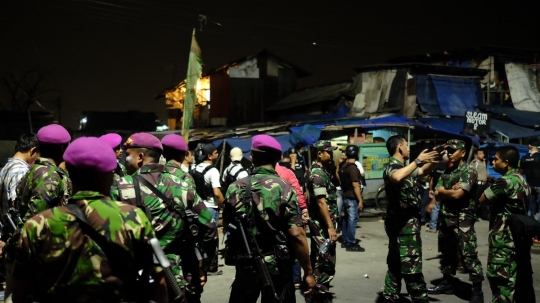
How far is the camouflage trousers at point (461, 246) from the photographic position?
6578 millimetres

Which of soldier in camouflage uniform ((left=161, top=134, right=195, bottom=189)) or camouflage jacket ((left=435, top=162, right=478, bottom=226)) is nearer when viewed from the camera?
soldier in camouflage uniform ((left=161, top=134, right=195, bottom=189))

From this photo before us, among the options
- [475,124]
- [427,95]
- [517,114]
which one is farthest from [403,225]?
[517,114]

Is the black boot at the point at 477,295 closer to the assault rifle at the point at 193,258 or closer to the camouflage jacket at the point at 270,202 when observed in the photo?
the camouflage jacket at the point at 270,202

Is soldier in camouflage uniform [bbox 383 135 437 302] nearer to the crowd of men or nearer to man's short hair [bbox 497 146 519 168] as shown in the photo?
the crowd of men

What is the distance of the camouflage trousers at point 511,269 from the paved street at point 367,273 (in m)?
1.41

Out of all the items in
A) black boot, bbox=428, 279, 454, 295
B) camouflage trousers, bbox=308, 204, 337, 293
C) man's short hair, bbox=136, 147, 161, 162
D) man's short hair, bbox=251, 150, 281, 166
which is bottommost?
black boot, bbox=428, 279, 454, 295

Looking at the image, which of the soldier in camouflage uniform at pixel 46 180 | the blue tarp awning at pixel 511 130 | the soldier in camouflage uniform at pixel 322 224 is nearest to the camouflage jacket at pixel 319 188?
the soldier in camouflage uniform at pixel 322 224

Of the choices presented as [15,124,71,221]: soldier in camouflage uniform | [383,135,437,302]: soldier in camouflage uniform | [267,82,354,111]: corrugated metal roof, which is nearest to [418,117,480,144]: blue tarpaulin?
[267,82,354,111]: corrugated metal roof

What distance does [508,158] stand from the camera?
5.64 metres

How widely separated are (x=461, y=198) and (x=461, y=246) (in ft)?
2.05

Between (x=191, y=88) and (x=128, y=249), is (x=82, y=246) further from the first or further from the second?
(x=191, y=88)

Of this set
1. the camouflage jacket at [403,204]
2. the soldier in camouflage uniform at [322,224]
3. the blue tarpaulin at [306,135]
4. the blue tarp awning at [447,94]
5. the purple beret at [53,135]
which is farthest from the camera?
the blue tarp awning at [447,94]

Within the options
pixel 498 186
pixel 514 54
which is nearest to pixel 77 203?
pixel 498 186

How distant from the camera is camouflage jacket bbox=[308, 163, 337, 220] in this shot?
21.0 ft
